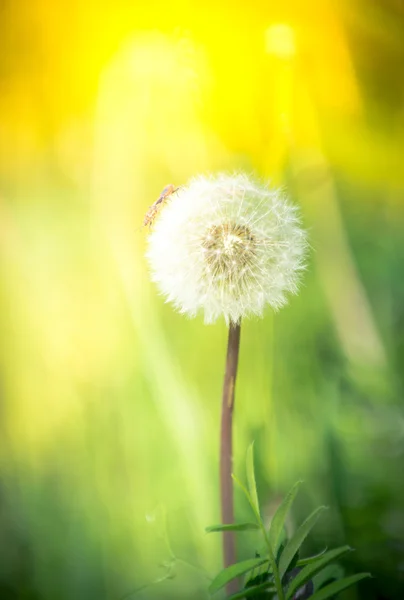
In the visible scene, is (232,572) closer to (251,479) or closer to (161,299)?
(251,479)

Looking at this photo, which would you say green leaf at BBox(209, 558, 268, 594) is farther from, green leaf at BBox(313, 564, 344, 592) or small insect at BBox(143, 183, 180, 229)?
small insect at BBox(143, 183, 180, 229)

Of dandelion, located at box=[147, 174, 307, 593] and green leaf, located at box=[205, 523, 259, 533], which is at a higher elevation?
dandelion, located at box=[147, 174, 307, 593]

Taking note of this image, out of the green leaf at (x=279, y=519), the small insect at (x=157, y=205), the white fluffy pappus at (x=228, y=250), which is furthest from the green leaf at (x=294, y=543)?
the small insect at (x=157, y=205)

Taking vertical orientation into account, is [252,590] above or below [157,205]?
below

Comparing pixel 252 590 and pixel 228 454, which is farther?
pixel 228 454

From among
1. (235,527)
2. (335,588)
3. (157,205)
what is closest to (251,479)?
(235,527)

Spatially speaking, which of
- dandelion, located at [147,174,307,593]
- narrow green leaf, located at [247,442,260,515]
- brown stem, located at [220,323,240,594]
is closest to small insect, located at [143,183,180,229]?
dandelion, located at [147,174,307,593]

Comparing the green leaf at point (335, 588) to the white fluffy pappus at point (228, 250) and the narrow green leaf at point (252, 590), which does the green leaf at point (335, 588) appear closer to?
the narrow green leaf at point (252, 590)

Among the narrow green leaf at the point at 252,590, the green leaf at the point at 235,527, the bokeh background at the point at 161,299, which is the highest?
the bokeh background at the point at 161,299
